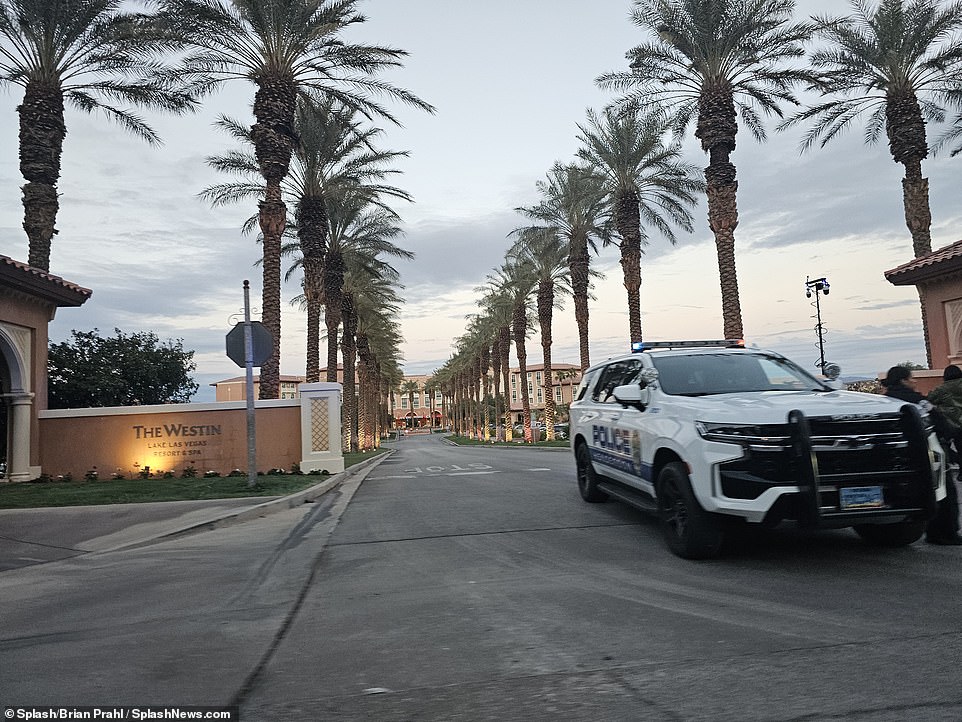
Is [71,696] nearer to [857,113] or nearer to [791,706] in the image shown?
[791,706]

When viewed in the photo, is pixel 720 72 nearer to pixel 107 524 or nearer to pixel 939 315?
pixel 939 315

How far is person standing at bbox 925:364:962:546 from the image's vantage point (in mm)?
6180

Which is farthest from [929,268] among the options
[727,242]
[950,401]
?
[950,401]

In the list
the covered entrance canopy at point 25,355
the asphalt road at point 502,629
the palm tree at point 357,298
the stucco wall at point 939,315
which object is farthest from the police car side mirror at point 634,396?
the palm tree at point 357,298

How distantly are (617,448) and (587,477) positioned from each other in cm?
203

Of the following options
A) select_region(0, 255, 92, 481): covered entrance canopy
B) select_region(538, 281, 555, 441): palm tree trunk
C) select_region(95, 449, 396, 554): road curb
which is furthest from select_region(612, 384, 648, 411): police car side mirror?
select_region(538, 281, 555, 441): palm tree trunk

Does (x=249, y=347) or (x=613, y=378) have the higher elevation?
(x=249, y=347)

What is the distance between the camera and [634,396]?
283 inches

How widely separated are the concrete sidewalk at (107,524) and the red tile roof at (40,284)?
6950 millimetres

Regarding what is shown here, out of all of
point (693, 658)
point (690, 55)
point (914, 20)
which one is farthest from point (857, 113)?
point (693, 658)

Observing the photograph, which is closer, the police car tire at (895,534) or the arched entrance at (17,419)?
the police car tire at (895,534)

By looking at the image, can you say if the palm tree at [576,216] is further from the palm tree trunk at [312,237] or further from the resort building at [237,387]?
the resort building at [237,387]

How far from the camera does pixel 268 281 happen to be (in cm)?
2136

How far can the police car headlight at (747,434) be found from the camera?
5.57 metres
